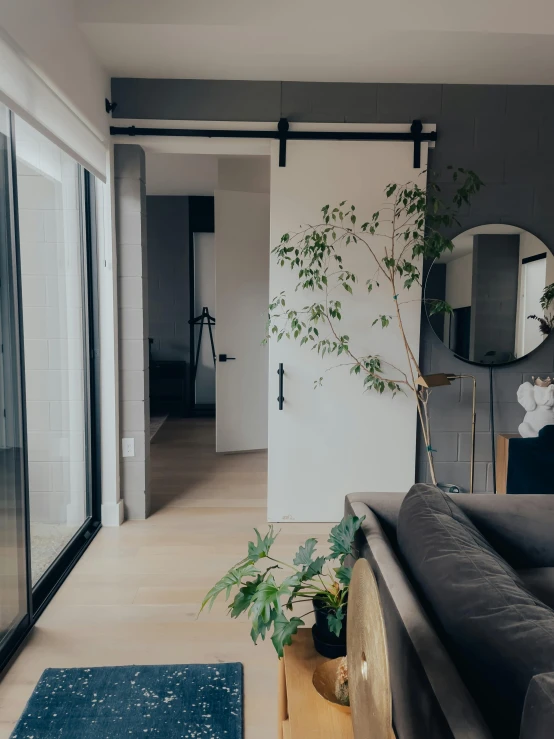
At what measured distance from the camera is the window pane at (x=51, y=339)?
8.23ft

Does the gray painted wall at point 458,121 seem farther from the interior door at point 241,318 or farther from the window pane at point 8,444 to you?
the interior door at point 241,318

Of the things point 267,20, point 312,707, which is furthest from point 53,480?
point 267,20

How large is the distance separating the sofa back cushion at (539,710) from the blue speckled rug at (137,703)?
4.28 feet

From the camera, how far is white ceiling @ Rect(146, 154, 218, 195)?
5449 millimetres

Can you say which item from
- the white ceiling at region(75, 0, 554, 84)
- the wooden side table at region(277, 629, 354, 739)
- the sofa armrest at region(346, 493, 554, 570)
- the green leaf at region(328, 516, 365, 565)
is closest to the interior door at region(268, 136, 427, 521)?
the white ceiling at region(75, 0, 554, 84)

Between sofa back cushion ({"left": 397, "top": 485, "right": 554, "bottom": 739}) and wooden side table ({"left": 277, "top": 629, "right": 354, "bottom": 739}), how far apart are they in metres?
0.30

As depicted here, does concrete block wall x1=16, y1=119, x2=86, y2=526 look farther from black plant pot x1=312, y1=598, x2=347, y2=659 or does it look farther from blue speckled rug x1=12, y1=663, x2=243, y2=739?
black plant pot x1=312, y1=598, x2=347, y2=659

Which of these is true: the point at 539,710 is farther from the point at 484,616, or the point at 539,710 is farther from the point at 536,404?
the point at 536,404

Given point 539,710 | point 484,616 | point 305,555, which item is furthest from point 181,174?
point 539,710

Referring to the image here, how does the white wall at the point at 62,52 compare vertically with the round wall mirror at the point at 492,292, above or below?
above

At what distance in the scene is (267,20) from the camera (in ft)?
8.83

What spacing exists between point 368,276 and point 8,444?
216 cm

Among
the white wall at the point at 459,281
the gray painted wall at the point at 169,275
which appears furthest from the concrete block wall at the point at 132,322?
the gray painted wall at the point at 169,275

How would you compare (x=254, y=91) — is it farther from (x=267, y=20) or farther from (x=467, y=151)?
(x=467, y=151)
